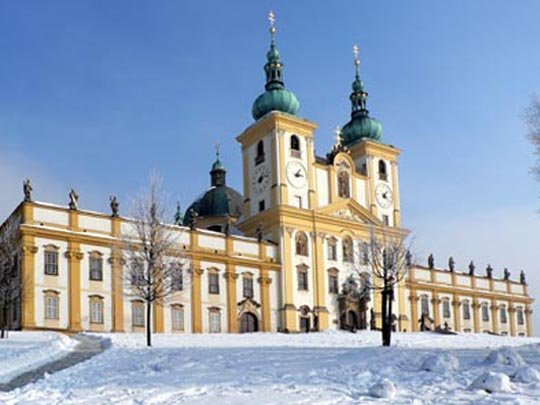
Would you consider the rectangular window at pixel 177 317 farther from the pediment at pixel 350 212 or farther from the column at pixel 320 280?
the pediment at pixel 350 212

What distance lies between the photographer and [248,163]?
66812 mm

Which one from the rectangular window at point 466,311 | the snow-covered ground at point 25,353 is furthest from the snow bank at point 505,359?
the rectangular window at point 466,311

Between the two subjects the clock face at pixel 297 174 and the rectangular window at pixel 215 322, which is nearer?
the rectangular window at pixel 215 322

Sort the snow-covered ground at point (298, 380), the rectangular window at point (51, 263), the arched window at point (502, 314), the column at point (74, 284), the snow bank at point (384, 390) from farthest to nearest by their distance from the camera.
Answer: the arched window at point (502, 314) → the column at point (74, 284) → the rectangular window at point (51, 263) → the snow-covered ground at point (298, 380) → the snow bank at point (384, 390)

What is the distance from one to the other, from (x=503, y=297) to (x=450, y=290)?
972cm

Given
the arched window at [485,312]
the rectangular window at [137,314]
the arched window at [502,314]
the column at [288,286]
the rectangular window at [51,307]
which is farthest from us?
the arched window at [502,314]

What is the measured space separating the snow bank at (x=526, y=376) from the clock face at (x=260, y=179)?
158 feet

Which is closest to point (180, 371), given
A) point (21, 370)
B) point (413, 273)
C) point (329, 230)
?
point (21, 370)

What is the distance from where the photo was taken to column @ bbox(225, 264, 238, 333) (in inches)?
2269

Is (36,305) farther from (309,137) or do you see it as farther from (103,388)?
(103,388)

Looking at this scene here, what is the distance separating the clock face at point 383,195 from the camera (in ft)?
233

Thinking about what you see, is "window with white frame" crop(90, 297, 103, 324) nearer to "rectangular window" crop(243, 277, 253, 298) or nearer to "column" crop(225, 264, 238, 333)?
"column" crop(225, 264, 238, 333)

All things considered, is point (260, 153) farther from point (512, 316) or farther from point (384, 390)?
point (384, 390)

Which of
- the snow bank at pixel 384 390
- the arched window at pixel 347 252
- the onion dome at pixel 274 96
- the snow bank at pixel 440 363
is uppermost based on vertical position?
the onion dome at pixel 274 96
